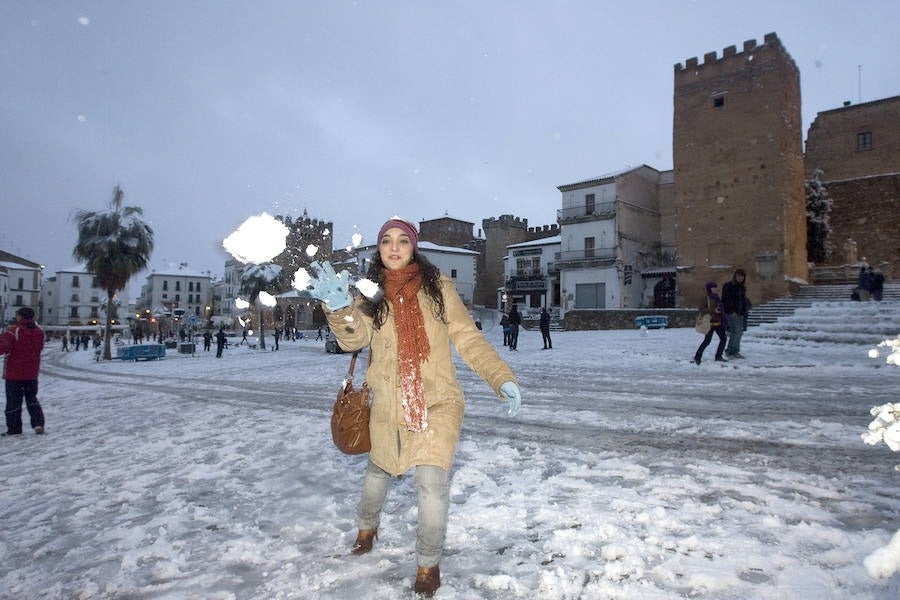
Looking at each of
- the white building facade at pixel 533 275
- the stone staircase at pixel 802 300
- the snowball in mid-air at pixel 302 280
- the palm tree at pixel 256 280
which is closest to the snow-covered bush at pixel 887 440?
the snowball in mid-air at pixel 302 280

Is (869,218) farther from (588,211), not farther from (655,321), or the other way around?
(588,211)

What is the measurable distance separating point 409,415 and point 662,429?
165 inches

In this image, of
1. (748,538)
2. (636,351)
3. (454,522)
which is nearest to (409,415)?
(454,522)

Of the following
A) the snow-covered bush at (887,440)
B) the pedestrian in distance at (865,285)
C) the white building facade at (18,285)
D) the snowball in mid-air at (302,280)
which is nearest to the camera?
the snow-covered bush at (887,440)

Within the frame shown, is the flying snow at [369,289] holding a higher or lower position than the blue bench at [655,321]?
higher

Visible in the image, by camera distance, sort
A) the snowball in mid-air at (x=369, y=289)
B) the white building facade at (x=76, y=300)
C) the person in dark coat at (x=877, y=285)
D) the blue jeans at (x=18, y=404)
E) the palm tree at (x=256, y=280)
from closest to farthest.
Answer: the snowball in mid-air at (x=369, y=289) < the blue jeans at (x=18, y=404) < the person in dark coat at (x=877, y=285) < the palm tree at (x=256, y=280) < the white building facade at (x=76, y=300)

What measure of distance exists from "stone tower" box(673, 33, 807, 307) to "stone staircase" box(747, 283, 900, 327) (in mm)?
1354

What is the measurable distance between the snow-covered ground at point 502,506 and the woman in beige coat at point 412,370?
1.31 ft

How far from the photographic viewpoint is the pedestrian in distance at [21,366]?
22.4 feet

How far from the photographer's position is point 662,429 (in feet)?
19.0

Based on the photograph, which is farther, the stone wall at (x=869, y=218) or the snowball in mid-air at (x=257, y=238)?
the stone wall at (x=869, y=218)

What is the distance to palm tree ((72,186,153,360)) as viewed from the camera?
25.7 m

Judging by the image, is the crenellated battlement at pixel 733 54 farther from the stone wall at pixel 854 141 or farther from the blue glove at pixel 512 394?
the blue glove at pixel 512 394

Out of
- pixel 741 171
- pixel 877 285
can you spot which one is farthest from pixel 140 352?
pixel 741 171
